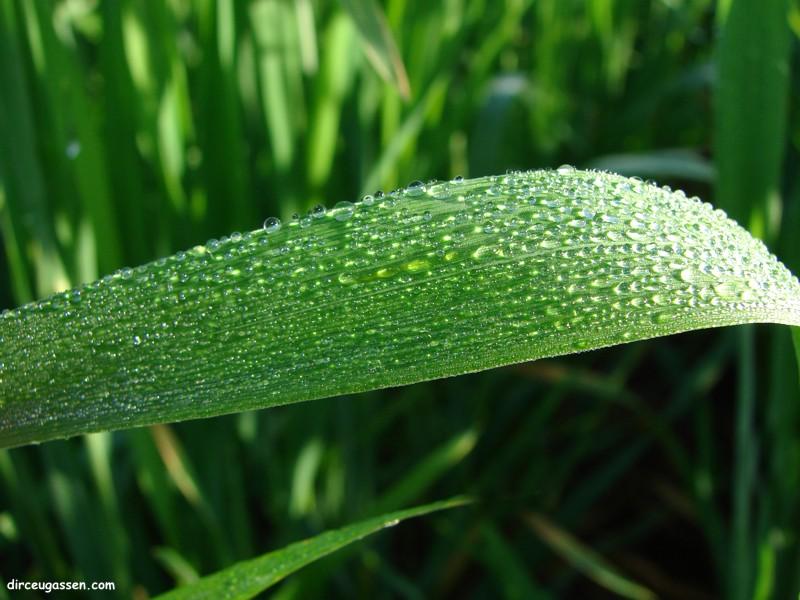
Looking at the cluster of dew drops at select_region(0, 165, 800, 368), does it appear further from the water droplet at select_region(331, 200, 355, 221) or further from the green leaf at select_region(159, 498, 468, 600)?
the green leaf at select_region(159, 498, 468, 600)

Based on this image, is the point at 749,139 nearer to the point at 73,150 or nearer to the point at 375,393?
the point at 375,393

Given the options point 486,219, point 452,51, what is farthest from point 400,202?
point 452,51

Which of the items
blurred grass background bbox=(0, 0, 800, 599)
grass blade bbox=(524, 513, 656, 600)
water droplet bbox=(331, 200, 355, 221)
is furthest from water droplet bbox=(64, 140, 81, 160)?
grass blade bbox=(524, 513, 656, 600)

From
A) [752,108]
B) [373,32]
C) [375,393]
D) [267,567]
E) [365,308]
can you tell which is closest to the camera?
[365,308]

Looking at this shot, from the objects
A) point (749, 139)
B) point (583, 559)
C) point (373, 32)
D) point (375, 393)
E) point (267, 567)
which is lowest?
point (583, 559)

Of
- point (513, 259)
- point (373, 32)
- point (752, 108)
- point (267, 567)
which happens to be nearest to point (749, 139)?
point (752, 108)

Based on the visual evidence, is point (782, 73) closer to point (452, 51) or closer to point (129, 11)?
point (452, 51)

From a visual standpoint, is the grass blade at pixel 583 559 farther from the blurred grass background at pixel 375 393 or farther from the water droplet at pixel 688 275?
the water droplet at pixel 688 275
